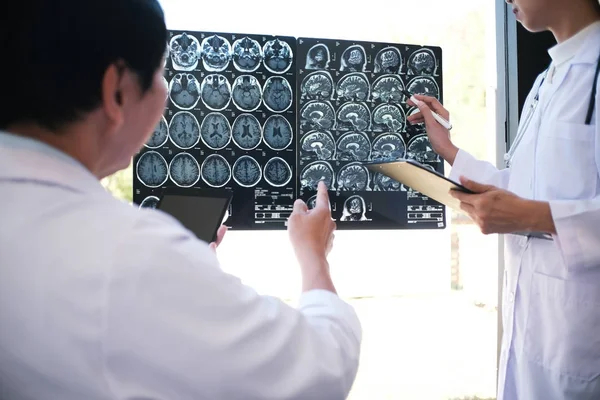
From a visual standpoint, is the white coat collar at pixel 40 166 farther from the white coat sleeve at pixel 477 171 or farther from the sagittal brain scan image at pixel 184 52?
the white coat sleeve at pixel 477 171

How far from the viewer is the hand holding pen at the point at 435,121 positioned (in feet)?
5.84

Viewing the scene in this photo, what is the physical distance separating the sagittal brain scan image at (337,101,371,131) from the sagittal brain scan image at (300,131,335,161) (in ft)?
0.20

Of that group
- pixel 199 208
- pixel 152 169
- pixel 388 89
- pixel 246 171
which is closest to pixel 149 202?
pixel 152 169

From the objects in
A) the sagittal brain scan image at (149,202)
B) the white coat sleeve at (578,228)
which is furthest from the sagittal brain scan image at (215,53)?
the white coat sleeve at (578,228)

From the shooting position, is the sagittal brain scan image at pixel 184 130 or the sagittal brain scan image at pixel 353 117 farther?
the sagittal brain scan image at pixel 353 117

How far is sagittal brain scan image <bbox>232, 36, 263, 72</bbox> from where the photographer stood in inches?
68.4

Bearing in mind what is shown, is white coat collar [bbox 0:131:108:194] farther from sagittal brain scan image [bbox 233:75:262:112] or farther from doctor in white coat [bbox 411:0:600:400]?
sagittal brain scan image [bbox 233:75:262:112]

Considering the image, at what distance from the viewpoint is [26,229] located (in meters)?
0.56

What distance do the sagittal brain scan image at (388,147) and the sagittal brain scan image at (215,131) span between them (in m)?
0.50

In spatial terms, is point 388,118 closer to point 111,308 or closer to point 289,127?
point 289,127

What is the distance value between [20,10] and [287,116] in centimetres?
121

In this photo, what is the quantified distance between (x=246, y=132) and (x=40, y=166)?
1164 millimetres

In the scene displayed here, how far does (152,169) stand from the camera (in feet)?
5.49

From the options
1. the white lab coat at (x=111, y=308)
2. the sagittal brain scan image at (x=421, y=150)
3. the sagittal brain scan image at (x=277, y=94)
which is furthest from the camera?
the sagittal brain scan image at (x=421, y=150)
